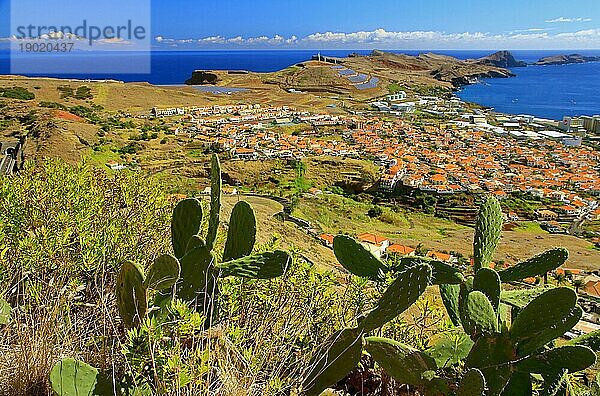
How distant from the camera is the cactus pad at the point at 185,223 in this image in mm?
1954

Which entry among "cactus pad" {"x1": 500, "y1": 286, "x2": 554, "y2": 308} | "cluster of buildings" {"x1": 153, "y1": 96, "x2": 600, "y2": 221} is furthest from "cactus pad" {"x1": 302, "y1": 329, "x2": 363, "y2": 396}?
"cluster of buildings" {"x1": 153, "y1": 96, "x2": 600, "y2": 221}

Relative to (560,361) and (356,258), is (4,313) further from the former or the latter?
(560,361)

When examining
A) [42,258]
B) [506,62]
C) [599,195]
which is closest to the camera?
[42,258]

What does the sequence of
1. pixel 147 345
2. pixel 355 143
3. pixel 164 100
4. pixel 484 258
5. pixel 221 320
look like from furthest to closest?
pixel 164 100 → pixel 355 143 → pixel 221 320 → pixel 484 258 → pixel 147 345

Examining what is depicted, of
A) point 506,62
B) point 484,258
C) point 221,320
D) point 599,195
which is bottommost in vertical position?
point 599,195

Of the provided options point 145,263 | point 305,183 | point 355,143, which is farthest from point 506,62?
point 145,263

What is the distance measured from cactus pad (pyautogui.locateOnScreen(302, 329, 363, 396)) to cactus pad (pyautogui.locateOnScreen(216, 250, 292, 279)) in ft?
0.96

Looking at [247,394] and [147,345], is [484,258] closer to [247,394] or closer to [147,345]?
[247,394]

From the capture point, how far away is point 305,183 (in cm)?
1841

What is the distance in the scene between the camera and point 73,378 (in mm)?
1400

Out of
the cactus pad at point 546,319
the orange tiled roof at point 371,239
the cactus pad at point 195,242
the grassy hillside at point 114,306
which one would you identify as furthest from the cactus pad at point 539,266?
the orange tiled roof at point 371,239

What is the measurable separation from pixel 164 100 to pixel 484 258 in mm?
29895

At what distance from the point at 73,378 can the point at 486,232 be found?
1275 mm

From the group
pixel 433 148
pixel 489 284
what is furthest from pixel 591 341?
pixel 433 148
